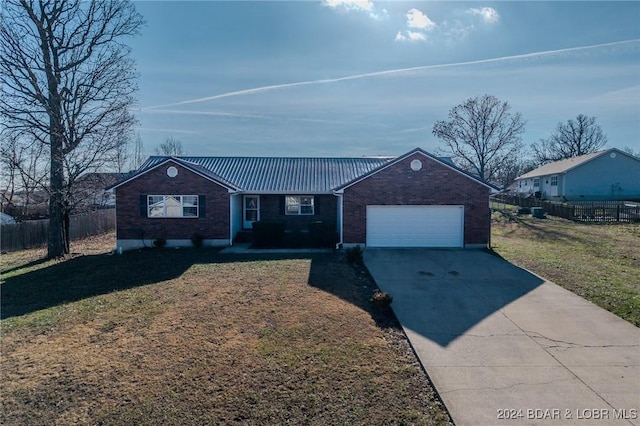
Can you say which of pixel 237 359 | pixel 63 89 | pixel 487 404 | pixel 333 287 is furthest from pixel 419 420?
pixel 63 89

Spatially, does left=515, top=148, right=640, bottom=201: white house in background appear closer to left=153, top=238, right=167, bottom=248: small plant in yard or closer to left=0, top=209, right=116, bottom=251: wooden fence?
left=153, top=238, right=167, bottom=248: small plant in yard

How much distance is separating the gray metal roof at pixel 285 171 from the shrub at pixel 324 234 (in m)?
2.62

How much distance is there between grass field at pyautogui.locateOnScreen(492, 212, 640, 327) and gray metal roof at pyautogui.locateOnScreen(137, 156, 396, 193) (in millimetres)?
8436

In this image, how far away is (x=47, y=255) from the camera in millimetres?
14977

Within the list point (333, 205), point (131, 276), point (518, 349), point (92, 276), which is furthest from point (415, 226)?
point (92, 276)

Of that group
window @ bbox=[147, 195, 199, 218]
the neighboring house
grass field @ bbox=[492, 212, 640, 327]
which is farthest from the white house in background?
window @ bbox=[147, 195, 199, 218]

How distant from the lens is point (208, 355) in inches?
216

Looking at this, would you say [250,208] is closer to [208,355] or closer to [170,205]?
[170,205]

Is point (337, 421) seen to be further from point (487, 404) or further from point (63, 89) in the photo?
point (63, 89)

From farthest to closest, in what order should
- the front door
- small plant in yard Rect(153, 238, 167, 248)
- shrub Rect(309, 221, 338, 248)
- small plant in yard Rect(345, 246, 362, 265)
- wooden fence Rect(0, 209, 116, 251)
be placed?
the front door, wooden fence Rect(0, 209, 116, 251), small plant in yard Rect(153, 238, 167, 248), shrub Rect(309, 221, 338, 248), small plant in yard Rect(345, 246, 362, 265)

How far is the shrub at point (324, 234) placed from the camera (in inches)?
624

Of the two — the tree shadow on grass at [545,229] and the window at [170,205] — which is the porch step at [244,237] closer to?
the window at [170,205]

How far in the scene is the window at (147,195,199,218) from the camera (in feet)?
53.3

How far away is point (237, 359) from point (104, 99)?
1516 centimetres
